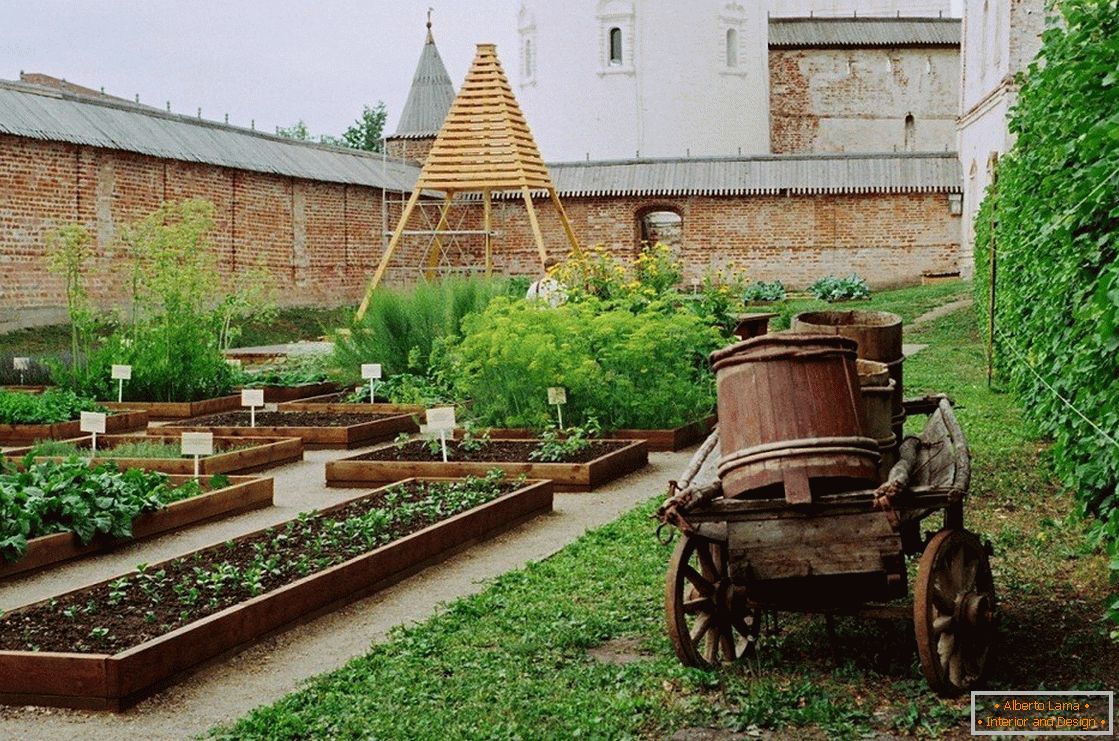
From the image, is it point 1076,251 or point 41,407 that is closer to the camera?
point 1076,251

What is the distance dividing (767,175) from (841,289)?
157 inches

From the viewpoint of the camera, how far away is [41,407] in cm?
1295

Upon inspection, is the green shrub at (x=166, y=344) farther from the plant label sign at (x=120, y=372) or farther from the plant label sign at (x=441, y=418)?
the plant label sign at (x=441, y=418)

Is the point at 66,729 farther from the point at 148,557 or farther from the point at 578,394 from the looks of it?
the point at 578,394

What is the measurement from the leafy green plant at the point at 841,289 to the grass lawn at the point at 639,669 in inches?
937

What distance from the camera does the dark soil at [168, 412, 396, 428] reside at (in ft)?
42.5

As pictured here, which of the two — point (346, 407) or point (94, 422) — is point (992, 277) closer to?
point (346, 407)

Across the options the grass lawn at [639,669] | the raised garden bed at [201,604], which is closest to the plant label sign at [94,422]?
the raised garden bed at [201,604]

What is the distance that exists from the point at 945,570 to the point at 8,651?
341cm

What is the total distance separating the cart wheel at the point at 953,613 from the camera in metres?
4.64

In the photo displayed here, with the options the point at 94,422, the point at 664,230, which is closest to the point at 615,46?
the point at 664,230

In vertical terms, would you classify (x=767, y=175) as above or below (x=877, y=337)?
above

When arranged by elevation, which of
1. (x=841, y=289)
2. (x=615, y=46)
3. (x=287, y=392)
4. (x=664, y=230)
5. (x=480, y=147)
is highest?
(x=615, y=46)

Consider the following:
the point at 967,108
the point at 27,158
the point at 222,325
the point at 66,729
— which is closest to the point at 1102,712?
the point at 66,729
